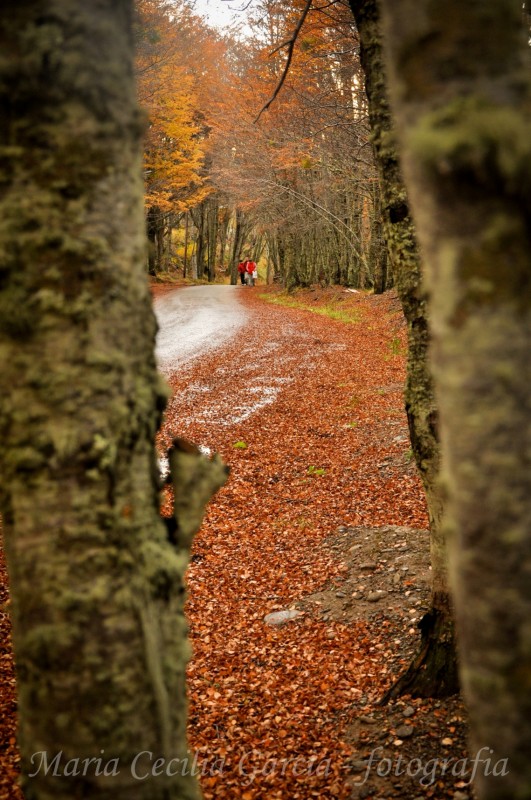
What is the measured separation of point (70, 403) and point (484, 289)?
0.92 meters

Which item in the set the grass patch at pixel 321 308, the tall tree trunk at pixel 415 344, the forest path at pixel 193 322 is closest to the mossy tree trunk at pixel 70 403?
the tall tree trunk at pixel 415 344

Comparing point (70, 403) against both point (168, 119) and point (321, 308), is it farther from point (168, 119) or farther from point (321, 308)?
point (168, 119)

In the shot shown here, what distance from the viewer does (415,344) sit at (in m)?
3.41

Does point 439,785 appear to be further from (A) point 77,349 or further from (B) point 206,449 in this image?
(B) point 206,449

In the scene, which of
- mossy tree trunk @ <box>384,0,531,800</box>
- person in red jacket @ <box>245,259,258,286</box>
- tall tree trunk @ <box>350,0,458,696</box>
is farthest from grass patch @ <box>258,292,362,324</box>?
mossy tree trunk @ <box>384,0,531,800</box>

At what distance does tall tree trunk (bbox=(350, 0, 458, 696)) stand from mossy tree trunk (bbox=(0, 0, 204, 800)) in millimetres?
2387

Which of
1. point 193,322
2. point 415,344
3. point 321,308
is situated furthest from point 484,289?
point 321,308

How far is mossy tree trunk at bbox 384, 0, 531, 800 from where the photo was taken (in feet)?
2.78

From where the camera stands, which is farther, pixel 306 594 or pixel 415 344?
pixel 306 594

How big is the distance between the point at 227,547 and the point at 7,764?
318 cm

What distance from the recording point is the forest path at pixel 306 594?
11.0 feet

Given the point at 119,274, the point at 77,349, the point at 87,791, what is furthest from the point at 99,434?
the point at 87,791

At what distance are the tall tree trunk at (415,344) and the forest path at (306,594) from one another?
0.32 meters

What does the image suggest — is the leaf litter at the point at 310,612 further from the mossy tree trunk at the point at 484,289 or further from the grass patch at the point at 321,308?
the grass patch at the point at 321,308
